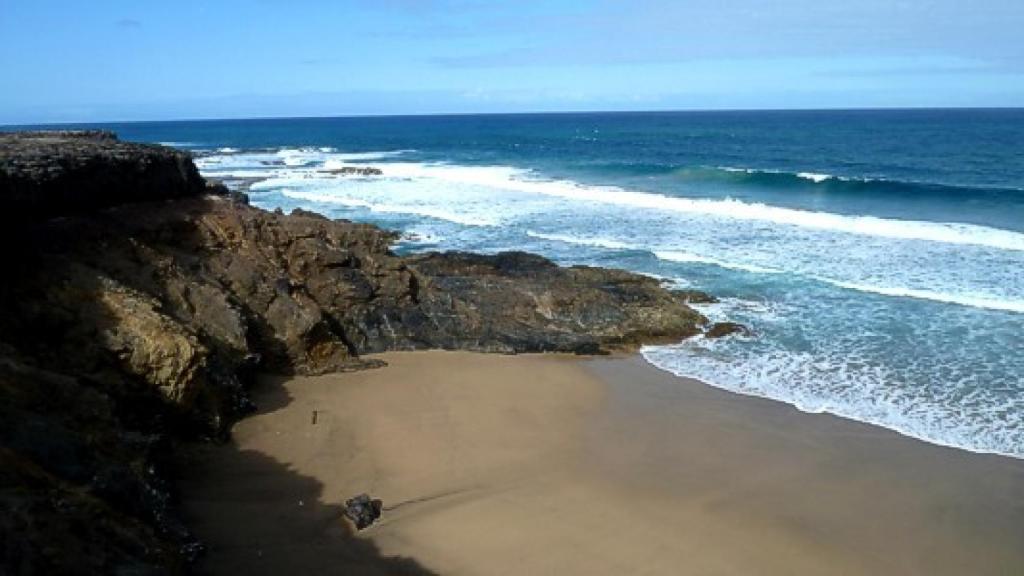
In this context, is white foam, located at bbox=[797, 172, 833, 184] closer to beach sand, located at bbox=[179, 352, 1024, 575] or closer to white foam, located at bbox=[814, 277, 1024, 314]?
white foam, located at bbox=[814, 277, 1024, 314]

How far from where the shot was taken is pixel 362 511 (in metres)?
9.73

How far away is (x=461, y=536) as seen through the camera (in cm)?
949

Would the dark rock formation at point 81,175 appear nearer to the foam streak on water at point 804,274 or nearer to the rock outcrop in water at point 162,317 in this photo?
the rock outcrop in water at point 162,317

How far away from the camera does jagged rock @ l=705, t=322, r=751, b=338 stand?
17.2 meters

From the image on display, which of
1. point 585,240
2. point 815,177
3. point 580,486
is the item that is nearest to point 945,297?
point 585,240

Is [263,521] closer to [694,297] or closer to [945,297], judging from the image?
[694,297]

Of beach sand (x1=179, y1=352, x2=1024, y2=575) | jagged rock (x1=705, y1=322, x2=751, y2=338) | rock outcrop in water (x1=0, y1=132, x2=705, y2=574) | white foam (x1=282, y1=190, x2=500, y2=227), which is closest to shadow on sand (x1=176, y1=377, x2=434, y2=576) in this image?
beach sand (x1=179, y1=352, x2=1024, y2=575)

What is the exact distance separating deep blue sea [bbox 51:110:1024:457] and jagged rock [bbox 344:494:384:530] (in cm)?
712

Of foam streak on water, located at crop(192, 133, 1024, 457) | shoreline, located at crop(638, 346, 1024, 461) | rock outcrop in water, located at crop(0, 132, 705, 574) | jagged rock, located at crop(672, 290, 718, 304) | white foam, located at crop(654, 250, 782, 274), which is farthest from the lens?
white foam, located at crop(654, 250, 782, 274)

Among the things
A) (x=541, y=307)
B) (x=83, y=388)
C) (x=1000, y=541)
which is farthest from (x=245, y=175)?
(x=1000, y=541)

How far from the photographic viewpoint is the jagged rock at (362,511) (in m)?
9.62

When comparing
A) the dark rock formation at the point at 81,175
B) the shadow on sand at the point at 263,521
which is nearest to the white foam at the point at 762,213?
the dark rock formation at the point at 81,175

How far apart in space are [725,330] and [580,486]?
25.2 ft

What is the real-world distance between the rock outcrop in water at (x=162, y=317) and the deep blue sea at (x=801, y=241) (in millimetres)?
2818
